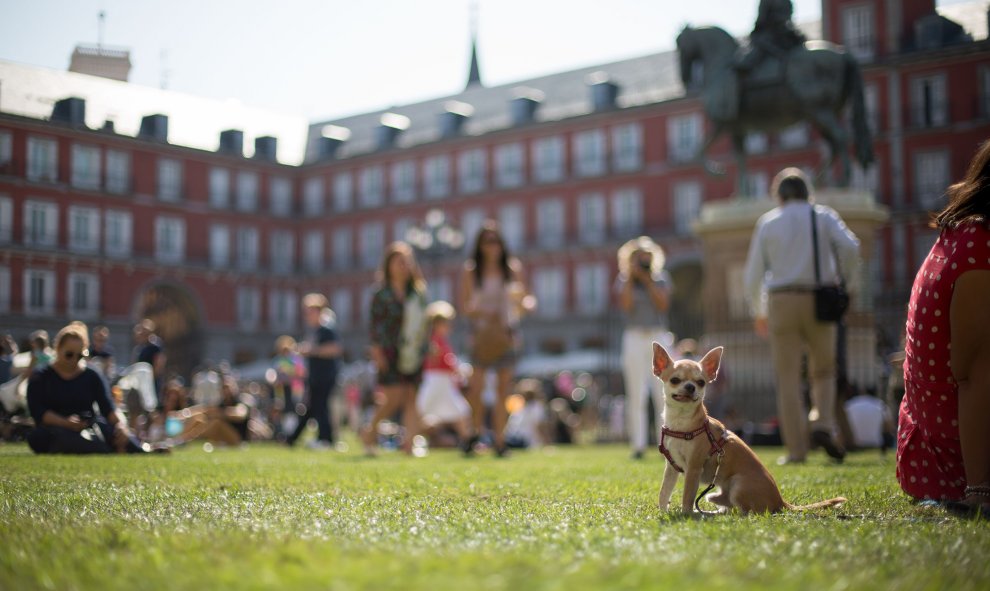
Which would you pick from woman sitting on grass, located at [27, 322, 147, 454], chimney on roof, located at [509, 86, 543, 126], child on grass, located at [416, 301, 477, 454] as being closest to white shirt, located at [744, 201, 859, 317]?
woman sitting on grass, located at [27, 322, 147, 454]

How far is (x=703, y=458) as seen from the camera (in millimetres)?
4961

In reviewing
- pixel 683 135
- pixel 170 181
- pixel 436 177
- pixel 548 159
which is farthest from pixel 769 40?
pixel 170 181

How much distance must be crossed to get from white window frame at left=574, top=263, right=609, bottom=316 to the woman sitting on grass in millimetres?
44471

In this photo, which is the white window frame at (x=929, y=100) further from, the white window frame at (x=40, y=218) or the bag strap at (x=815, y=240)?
the bag strap at (x=815, y=240)

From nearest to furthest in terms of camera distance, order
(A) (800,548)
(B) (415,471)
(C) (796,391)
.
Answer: (A) (800,548), (B) (415,471), (C) (796,391)

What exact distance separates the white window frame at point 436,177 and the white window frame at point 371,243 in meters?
3.82

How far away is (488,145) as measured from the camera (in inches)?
2270

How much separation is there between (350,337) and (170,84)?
51265 mm

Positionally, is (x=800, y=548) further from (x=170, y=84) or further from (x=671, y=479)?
(x=170, y=84)

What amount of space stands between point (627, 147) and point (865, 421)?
41.3 m

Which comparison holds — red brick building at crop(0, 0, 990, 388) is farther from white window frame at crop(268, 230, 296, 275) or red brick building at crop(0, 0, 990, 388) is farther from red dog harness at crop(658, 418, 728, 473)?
red dog harness at crop(658, 418, 728, 473)

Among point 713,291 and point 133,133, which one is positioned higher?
point 133,133

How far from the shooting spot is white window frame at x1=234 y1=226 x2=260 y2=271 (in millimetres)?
62188

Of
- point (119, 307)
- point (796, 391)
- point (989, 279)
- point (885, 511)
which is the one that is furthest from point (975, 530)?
point (119, 307)
